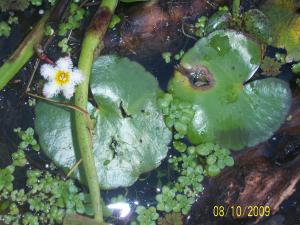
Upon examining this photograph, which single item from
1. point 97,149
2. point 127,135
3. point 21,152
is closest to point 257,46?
point 127,135

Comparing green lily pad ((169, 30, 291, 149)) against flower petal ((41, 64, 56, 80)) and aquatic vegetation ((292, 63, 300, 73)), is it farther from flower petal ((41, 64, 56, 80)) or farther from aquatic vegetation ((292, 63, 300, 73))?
flower petal ((41, 64, 56, 80))


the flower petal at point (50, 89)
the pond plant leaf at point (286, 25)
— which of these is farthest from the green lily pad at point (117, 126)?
the pond plant leaf at point (286, 25)

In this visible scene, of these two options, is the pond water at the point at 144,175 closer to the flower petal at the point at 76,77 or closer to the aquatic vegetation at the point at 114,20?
the aquatic vegetation at the point at 114,20

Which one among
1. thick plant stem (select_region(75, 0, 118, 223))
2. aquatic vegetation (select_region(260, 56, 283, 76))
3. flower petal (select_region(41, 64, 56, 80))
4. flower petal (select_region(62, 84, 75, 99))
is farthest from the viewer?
aquatic vegetation (select_region(260, 56, 283, 76))

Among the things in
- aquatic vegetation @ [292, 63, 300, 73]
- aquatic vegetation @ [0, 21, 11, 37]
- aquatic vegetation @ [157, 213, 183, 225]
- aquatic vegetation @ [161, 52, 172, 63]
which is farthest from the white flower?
aquatic vegetation @ [292, 63, 300, 73]

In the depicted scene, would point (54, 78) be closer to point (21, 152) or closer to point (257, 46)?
point (21, 152)

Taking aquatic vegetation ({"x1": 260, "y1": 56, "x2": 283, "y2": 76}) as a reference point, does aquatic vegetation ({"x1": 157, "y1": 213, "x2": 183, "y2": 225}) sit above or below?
below
